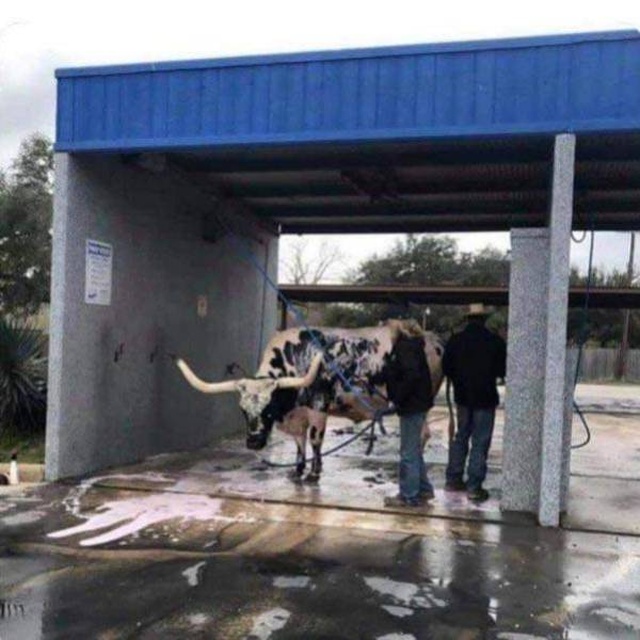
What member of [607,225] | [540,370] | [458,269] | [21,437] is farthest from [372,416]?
[458,269]

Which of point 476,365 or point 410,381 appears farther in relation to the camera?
point 476,365

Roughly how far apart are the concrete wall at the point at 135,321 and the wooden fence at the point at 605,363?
96.6 ft

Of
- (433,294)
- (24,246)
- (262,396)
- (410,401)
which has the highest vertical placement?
(24,246)

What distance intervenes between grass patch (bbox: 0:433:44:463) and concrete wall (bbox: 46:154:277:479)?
3.03ft

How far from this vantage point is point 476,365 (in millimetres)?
7848

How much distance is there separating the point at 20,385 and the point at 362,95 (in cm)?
595

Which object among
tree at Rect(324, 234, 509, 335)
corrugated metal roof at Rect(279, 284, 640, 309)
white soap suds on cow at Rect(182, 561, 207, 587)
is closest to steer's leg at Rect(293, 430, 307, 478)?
white soap suds on cow at Rect(182, 561, 207, 587)

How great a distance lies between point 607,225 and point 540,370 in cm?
571

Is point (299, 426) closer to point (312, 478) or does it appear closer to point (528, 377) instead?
point (312, 478)

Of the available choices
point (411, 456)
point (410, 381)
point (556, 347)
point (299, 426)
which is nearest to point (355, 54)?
point (410, 381)

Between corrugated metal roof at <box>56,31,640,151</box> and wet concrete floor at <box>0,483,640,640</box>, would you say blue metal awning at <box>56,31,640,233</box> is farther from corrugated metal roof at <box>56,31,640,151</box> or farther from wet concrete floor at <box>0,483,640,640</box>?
wet concrete floor at <box>0,483,640,640</box>

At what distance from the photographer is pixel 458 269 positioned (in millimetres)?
39250

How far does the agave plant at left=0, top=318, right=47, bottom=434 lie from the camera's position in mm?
10180

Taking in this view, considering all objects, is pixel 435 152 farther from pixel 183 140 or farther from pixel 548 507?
pixel 548 507
